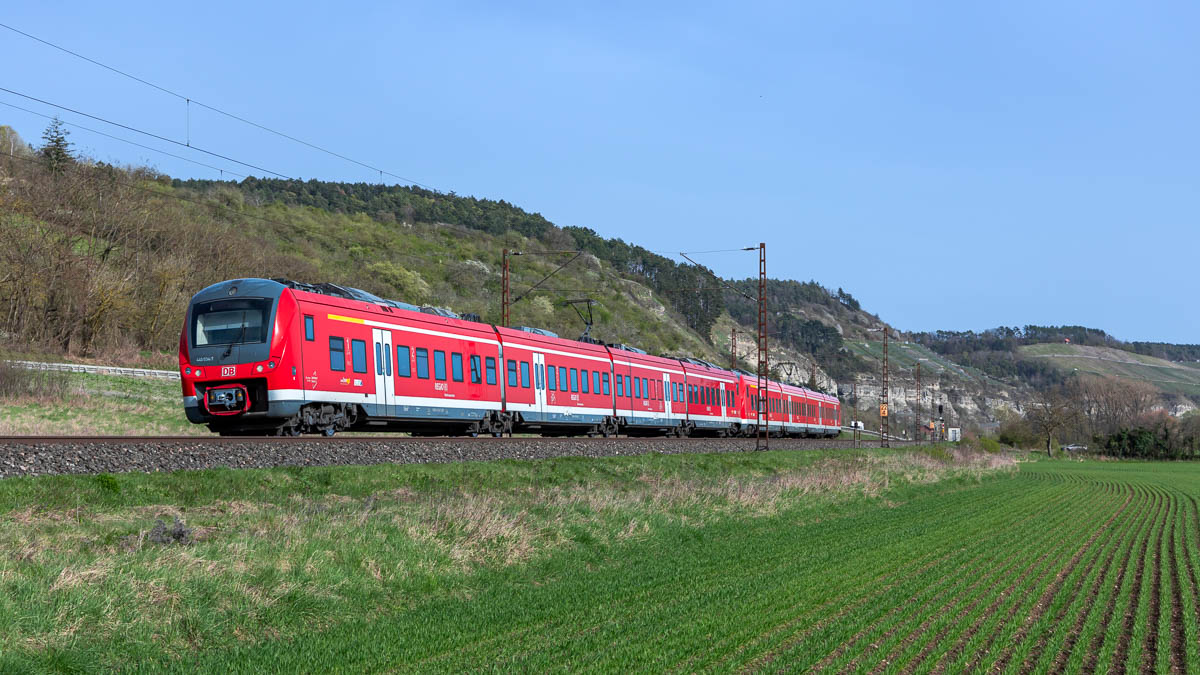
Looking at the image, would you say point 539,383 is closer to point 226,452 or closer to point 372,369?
point 372,369

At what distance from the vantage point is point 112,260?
59969mm

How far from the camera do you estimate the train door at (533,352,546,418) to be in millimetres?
35031

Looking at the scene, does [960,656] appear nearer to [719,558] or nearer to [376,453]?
[719,558]

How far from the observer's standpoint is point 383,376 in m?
26.5

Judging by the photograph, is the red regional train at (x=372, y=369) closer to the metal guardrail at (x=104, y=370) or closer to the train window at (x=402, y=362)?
the train window at (x=402, y=362)

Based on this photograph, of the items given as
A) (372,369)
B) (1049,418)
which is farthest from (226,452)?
(1049,418)

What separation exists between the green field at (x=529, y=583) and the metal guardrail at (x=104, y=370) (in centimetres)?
2947

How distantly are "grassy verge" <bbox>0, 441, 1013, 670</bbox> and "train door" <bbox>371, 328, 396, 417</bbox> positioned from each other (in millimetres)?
4880

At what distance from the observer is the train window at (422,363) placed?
1101 inches

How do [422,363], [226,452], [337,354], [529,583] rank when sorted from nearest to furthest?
[529,583], [226,452], [337,354], [422,363]

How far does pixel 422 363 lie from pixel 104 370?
2543cm

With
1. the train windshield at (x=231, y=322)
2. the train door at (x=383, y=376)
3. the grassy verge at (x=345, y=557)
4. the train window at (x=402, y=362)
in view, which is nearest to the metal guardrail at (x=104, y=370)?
the train windshield at (x=231, y=322)

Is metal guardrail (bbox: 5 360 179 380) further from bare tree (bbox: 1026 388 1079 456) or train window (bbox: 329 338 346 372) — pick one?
bare tree (bbox: 1026 388 1079 456)

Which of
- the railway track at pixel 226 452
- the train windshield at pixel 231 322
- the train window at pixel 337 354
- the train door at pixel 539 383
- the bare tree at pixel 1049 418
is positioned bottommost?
the bare tree at pixel 1049 418
